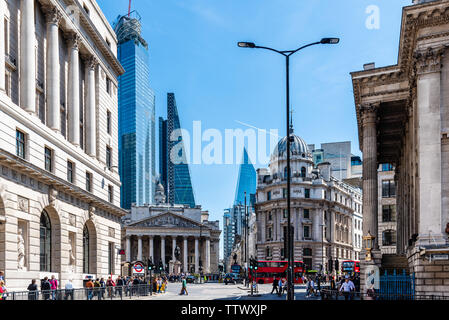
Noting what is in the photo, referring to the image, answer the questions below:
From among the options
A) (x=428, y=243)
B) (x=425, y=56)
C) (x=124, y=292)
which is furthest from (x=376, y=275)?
(x=124, y=292)

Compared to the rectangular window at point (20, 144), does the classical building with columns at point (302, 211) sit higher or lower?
lower

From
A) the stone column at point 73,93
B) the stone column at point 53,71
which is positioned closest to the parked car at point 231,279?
the stone column at point 73,93

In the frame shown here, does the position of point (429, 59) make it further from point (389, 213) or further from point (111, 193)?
point (389, 213)

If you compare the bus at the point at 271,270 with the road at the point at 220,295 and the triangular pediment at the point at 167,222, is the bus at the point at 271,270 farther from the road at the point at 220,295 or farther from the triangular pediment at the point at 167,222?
the triangular pediment at the point at 167,222

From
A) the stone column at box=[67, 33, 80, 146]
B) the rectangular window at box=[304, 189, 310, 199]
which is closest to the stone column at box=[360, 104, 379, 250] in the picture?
the stone column at box=[67, 33, 80, 146]

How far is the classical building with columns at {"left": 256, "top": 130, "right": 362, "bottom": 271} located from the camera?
109 metres

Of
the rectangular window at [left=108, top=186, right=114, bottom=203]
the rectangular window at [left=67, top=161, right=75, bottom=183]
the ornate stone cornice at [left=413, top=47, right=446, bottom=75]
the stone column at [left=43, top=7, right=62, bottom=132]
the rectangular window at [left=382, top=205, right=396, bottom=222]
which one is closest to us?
the ornate stone cornice at [left=413, top=47, right=446, bottom=75]

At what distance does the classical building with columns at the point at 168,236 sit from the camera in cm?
14600

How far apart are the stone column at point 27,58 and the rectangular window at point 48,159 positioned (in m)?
3.50

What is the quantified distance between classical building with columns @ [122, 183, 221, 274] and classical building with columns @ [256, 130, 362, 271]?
32613mm

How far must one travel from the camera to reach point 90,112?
43812 mm

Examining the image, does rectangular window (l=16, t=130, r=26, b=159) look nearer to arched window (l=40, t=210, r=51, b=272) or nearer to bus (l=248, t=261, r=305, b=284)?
arched window (l=40, t=210, r=51, b=272)

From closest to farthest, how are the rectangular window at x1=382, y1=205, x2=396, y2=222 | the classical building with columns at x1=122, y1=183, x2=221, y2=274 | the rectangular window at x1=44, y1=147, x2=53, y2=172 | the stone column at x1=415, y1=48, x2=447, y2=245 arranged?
1. the stone column at x1=415, y1=48, x2=447, y2=245
2. the rectangular window at x1=44, y1=147, x2=53, y2=172
3. the rectangular window at x1=382, y1=205, x2=396, y2=222
4. the classical building with columns at x1=122, y1=183, x2=221, y2=274

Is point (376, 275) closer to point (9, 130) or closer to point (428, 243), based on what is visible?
point (428, 243)
